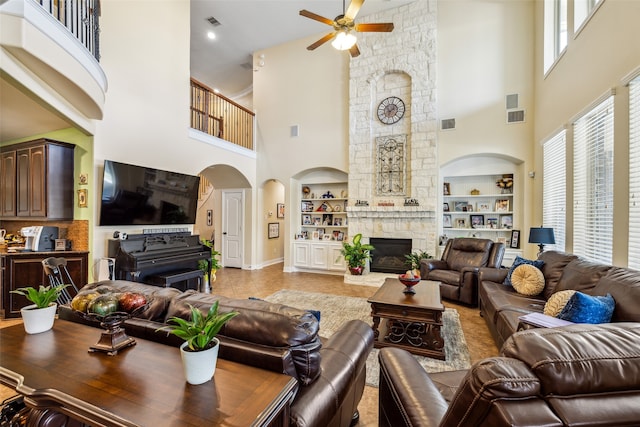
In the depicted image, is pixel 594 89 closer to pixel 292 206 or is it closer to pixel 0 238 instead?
pixel 292 206

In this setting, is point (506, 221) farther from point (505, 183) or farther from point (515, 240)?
point (505, 183)

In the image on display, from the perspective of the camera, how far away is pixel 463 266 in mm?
4664

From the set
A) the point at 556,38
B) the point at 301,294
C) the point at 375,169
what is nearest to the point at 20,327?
the point at 301,294

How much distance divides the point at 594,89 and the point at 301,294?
471 cm

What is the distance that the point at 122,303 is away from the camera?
1323mm

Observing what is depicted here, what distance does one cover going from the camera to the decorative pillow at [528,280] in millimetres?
3104

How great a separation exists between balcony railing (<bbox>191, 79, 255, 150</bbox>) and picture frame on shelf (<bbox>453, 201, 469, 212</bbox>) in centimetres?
503

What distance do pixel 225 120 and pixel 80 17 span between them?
3702 mm

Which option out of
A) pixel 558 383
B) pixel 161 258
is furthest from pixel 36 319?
pixel 161 258

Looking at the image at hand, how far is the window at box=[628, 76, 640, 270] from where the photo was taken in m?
2.46

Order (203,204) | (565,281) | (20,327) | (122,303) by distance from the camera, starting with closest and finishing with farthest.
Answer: (122,303) → (20,327) → (565,281) → (203,204)

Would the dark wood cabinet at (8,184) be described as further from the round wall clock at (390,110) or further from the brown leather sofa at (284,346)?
the round wall clock at (390,110)

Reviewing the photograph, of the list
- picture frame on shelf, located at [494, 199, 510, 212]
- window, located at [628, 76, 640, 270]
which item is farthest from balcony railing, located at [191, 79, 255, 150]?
window, located at [628, 76, 640, 270]

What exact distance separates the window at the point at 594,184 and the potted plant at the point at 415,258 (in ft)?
7.60
